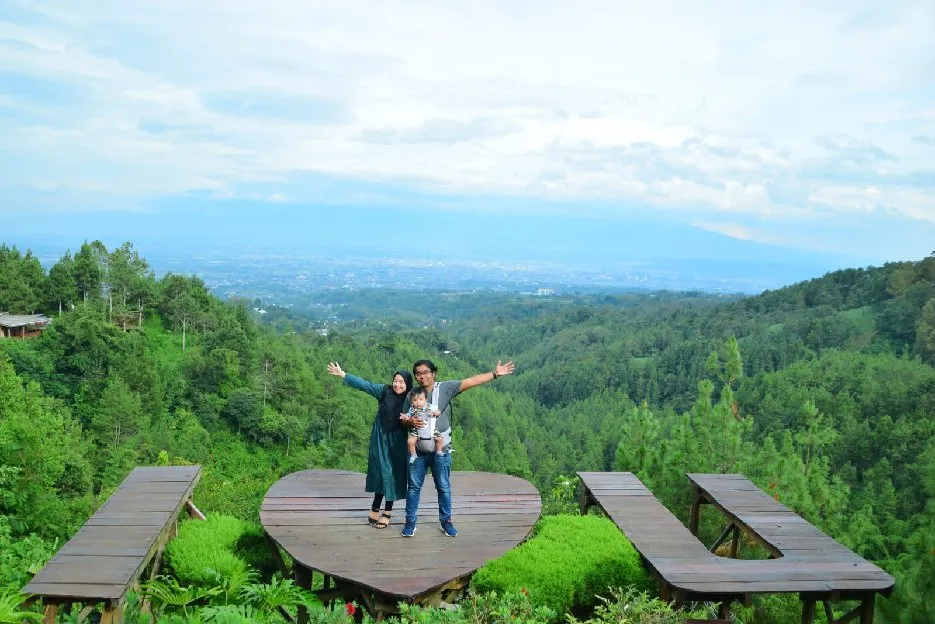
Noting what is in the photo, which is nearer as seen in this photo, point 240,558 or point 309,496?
point 240,558

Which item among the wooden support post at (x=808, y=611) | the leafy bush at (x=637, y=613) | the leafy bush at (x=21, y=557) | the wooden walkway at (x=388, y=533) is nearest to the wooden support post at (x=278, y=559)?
the wooden walkway at (x=388, y=533)

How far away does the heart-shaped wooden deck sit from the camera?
16.6 feet

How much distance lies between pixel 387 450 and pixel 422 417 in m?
0.53

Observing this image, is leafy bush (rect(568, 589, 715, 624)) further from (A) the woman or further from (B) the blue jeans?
(A) the woman

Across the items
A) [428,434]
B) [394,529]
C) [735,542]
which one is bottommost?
[735,542]

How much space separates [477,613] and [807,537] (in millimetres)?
3322

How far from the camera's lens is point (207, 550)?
554 cm

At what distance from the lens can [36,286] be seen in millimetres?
40844

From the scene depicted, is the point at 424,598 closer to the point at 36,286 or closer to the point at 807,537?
the point at 807,537

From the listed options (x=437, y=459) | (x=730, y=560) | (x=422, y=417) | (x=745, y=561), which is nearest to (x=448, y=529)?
(x=437, y=459)

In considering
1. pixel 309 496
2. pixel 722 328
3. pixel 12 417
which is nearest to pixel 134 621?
pixel 309 496

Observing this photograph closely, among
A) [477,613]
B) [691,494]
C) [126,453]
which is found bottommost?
[126,453]

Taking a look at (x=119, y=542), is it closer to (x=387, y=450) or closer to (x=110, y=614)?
(x=110, y=614)

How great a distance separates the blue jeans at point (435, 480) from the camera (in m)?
5.72
